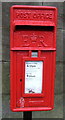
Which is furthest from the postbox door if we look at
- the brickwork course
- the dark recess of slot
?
the brickwork course

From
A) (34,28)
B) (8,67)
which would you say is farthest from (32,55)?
(8,67)

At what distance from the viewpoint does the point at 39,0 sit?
11.1 feet

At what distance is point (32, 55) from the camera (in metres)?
2.53

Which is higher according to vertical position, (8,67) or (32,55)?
(32,55)

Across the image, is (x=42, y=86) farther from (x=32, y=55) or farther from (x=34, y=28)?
(x=34, y=28)

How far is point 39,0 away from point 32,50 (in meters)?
1.27

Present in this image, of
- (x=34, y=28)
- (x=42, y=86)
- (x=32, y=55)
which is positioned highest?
(x=34, y=28)

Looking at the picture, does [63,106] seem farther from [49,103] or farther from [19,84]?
[19,84]

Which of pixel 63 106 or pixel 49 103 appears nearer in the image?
pixel 49 103

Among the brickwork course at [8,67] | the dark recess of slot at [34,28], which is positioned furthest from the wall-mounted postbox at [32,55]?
the brickwork course at [8,67]

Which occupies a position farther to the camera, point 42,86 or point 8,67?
point 8,67

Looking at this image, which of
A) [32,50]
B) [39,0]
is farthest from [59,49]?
[32,50]

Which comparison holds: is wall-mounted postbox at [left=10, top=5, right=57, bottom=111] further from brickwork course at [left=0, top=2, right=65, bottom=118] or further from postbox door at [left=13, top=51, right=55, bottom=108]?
brickwork course at [left=0, top=2, right=65, bottom=118]

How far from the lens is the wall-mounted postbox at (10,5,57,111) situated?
2463 mm
